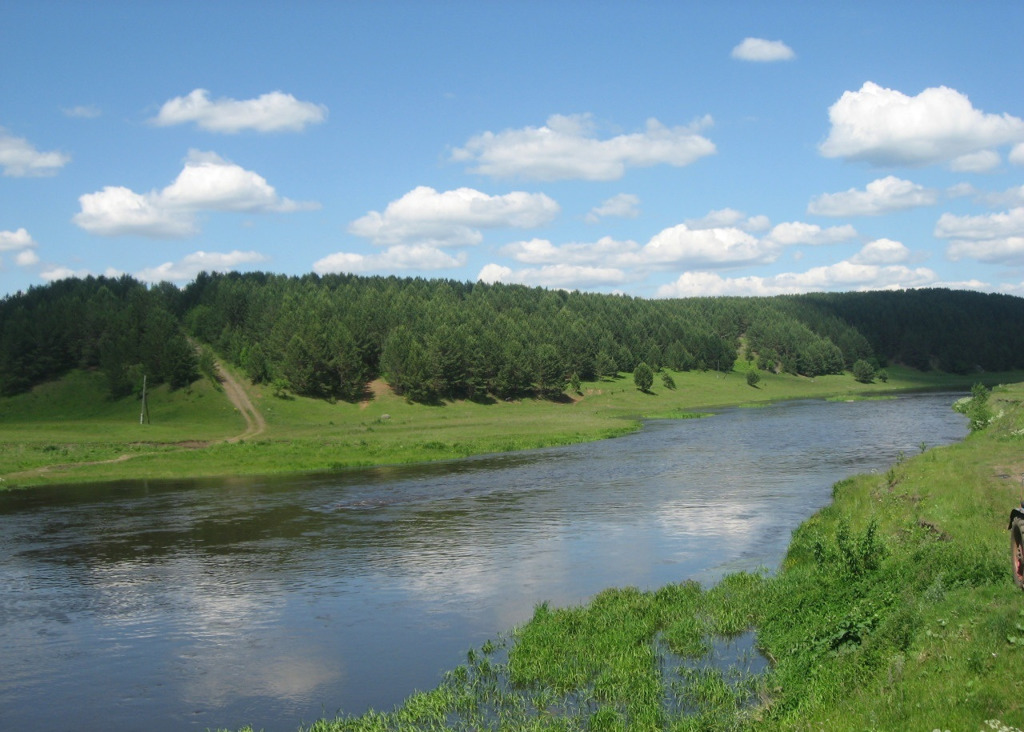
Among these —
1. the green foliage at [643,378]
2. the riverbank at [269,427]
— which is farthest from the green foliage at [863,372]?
the green foliage at [643,378]

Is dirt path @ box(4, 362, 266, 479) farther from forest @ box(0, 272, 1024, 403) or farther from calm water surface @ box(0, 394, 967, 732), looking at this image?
calm water surface @ box(0, 394, 967, 732)

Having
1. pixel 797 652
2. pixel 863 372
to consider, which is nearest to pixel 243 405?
pixel 797 652

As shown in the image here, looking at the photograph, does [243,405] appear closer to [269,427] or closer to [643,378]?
[269,427]

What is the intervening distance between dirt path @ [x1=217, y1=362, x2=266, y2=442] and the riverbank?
0.35m

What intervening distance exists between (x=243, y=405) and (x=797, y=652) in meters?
99.2

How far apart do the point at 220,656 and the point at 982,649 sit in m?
18.3

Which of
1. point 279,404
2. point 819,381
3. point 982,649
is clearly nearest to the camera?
point 982,649

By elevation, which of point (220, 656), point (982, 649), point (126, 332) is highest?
point (126, 332)

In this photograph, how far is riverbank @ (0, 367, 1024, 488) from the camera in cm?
6644

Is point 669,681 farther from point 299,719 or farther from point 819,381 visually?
point 819,381

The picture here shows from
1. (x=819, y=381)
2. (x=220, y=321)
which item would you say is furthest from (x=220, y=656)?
(x=819, y=381)

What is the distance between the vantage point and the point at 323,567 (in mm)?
32469

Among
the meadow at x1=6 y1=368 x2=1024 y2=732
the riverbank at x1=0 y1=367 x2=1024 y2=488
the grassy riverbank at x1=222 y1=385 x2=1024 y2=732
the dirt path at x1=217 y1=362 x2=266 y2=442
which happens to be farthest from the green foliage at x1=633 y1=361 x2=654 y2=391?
the grassy riverbank at x1=222 y1=385 x2=1024 y2=732

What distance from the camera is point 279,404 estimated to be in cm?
11119
